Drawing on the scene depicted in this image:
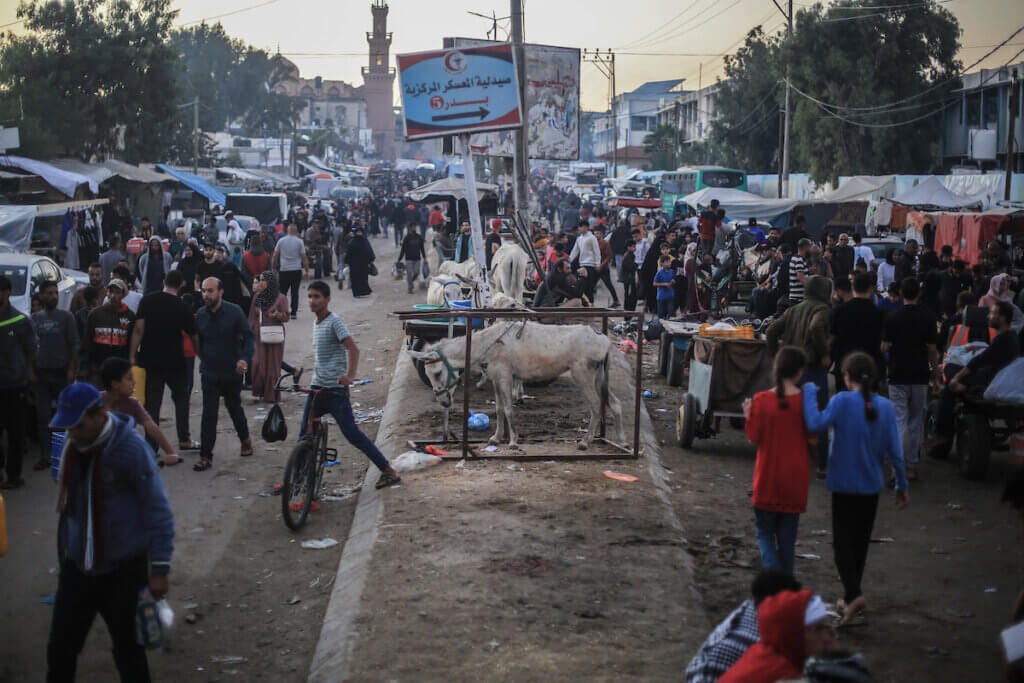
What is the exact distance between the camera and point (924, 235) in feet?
86.0

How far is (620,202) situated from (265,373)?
1244 inches

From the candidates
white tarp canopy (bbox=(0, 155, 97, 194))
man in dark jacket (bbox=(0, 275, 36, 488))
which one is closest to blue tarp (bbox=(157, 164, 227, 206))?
white tarp canopy (bbox=(0, 155, 97, 194))

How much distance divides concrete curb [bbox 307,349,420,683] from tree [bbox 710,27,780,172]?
2201 inches

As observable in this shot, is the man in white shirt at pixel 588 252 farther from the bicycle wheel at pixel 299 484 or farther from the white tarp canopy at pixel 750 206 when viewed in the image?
the white tarp canopy at pixel 750 206

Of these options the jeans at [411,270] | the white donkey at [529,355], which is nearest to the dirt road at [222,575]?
the white donkey at [529,355]

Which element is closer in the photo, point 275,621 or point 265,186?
point 275,621

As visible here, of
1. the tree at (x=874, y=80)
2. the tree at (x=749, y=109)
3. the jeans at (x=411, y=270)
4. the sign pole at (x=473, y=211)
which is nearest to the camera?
the sign pole at (x=473, y=211)

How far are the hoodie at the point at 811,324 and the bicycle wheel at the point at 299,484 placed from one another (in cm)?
433

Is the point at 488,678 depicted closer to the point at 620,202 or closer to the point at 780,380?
the point at 780,380

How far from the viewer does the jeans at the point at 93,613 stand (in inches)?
186

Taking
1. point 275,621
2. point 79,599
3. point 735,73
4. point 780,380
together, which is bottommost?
point 275,621

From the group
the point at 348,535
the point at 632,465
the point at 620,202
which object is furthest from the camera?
the point at 620,202

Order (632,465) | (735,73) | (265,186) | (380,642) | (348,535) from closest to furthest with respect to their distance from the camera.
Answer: (380,642)
(348,535)
(632,465)
(265,186)
(735,73)

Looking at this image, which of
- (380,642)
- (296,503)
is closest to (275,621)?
(380,642)
